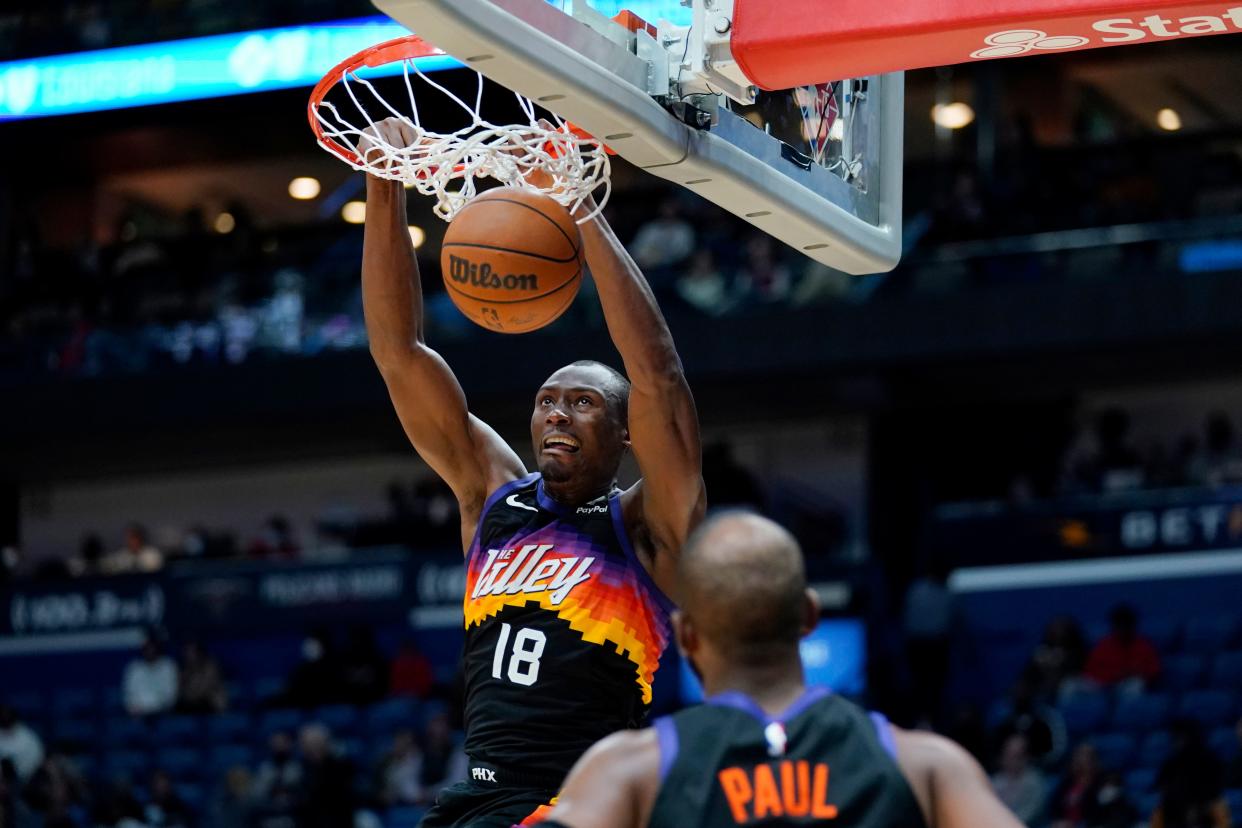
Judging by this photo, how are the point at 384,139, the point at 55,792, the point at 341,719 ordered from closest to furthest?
the point at 384,139
the point at 55,792
the point at 341,719

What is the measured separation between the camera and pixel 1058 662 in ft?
45.9

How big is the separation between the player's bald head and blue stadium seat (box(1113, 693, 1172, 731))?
11032 millimetres

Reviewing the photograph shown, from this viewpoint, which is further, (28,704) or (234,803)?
(28,704)

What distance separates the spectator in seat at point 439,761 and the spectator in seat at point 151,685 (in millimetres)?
3691

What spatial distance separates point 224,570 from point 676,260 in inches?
202

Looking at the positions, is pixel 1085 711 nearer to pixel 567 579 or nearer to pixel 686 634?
pixel 567 579

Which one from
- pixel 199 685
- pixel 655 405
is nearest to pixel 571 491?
pixel 655 405

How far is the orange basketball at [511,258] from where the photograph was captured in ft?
16.4

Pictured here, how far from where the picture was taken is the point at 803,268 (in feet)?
54.2

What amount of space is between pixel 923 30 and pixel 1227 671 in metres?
10.5

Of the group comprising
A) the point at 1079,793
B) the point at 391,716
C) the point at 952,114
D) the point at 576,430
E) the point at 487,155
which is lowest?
the point at 1079,793

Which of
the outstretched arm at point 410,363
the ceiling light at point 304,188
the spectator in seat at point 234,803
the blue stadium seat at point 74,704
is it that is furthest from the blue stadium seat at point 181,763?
the outstretched arm at point 410,363

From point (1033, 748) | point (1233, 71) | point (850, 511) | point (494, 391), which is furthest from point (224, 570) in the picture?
point (1233, 71)

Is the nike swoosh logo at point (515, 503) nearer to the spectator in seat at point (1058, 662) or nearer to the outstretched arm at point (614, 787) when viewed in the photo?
the outstretched arm at point (614, 787)
